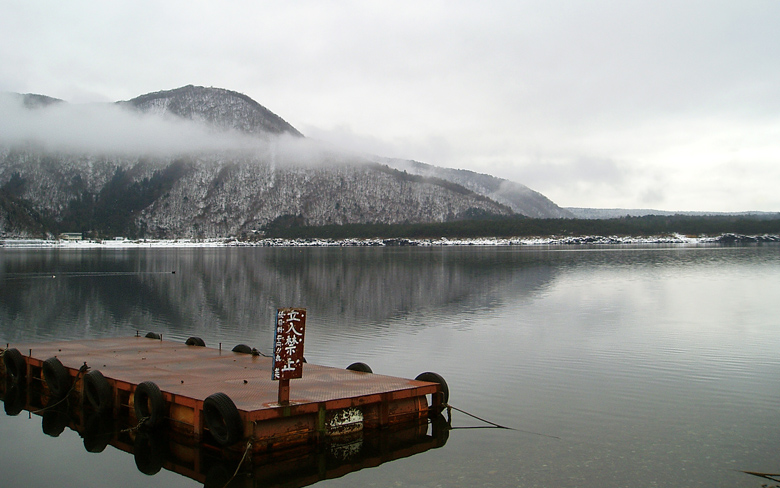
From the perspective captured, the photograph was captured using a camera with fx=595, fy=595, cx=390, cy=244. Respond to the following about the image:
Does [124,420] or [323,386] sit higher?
[323,386]

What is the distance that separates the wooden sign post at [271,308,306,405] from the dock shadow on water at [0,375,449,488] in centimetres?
133

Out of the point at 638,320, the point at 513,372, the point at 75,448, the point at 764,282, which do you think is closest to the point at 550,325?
the point at 638,320

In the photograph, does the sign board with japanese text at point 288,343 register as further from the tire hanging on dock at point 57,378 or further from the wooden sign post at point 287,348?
the tire hanging on dock at point 57,378

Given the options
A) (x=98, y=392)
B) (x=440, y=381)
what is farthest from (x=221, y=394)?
(x=440, y=381)

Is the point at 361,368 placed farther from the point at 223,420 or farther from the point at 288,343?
the point at 223,420

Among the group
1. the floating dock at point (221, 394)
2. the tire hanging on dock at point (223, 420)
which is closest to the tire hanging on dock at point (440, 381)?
the floating dock at point (221, 394)

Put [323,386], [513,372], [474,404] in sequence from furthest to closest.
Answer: [513,372]
[474,404]
[323,386]

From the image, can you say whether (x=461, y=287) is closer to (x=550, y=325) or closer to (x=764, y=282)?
(x=550, y=325)

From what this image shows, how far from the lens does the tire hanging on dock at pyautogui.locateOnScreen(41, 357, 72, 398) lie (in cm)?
1714

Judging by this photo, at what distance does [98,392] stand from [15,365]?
5.53 meters

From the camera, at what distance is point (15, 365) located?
62.5ft

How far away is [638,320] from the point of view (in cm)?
3322

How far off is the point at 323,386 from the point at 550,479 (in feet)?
20.5

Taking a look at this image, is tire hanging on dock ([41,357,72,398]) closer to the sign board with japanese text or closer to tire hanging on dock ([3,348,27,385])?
tire hanging on dock ([3,348,27,385])
